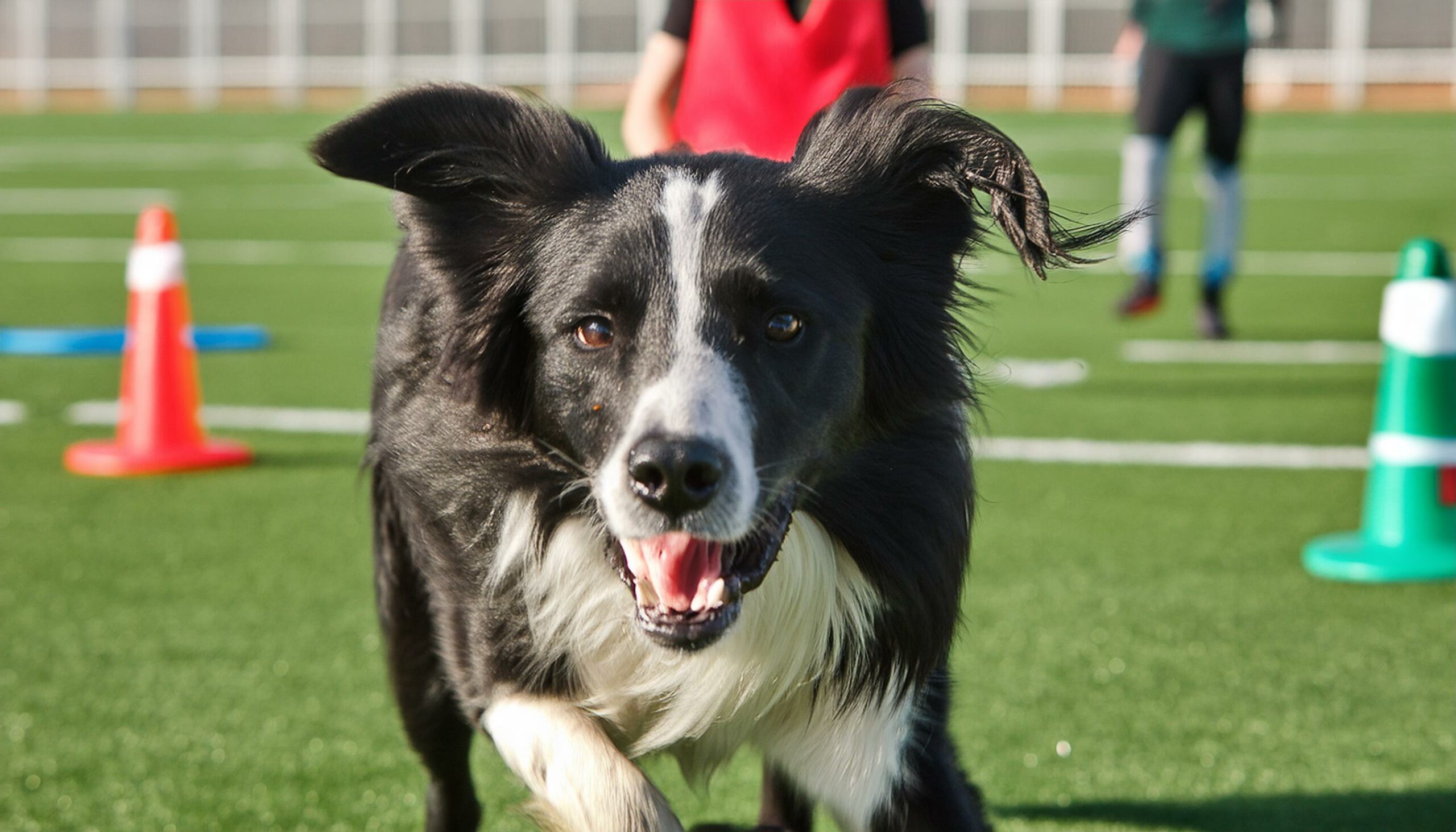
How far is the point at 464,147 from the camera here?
288cm

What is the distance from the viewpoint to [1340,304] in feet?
34.6

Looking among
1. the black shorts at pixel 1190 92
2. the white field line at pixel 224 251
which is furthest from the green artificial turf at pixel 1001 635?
the white field line at pixel 224 251

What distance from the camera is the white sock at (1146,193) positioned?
8.89 meters

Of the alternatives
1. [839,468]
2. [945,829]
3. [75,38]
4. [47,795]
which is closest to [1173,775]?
[945,829]

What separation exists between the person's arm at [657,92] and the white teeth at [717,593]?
215cm

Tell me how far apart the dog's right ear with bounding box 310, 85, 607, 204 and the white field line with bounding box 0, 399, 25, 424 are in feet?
17.6

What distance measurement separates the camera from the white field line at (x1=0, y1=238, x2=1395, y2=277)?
39.3ft

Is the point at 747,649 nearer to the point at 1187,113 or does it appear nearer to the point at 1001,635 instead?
the point at 1001,635

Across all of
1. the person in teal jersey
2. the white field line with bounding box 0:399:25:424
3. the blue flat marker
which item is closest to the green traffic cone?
the person in teal jersey

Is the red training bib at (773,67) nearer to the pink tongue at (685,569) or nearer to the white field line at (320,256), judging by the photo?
the pink tongue at (685,569)

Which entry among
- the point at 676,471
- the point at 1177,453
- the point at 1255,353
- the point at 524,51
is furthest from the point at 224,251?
the point at 524,51

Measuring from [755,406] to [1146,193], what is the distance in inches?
280

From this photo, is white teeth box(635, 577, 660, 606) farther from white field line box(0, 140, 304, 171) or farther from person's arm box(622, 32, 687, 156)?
white field line box(0, 140, 304, 171)

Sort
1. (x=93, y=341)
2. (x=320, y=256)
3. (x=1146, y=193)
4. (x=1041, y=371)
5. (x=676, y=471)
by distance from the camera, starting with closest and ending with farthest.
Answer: (x=676, y=471), (x=1041, y=371), (x=93, y=341), (x=1146, y=193), (x=320, y=256)
